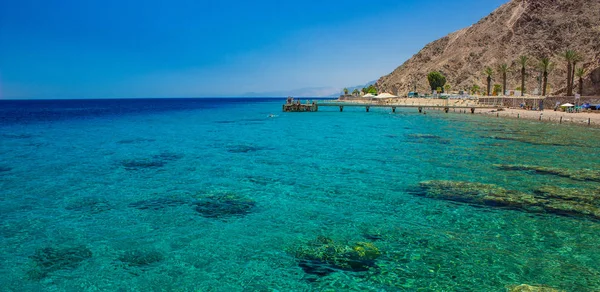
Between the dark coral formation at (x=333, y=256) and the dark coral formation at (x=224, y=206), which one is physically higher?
the dark coral formation at (x=224, y=206)

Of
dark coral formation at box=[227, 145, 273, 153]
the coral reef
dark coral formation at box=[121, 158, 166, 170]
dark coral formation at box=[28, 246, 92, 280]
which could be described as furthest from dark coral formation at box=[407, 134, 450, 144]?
dark coral formation at box=[28, 246, 92, 280]

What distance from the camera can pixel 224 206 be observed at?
13.9m

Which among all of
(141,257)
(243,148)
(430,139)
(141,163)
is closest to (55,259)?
(141,257)

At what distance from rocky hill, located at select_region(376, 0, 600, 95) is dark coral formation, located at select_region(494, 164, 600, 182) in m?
116

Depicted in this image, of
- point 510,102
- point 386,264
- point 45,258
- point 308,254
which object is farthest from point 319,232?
point 510,102

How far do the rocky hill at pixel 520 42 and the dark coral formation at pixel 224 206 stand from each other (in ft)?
Answer: 409

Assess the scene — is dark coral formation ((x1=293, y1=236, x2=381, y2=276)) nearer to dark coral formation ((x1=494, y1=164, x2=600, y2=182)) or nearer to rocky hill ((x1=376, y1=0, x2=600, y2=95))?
dark coral formation ((x1=494, y1=164, x2=600, y2=182))

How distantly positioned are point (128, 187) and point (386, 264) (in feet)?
41.8

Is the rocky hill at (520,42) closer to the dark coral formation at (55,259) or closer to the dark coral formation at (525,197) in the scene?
the dark coral formation at (525,197)

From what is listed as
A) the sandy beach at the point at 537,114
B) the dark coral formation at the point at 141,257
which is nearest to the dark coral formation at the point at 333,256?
the dark coral formation at the point at 141,257

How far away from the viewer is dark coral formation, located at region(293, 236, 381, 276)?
8781 millimetres

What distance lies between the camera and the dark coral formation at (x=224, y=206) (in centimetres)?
1303

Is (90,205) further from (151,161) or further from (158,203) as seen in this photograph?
(151,161)

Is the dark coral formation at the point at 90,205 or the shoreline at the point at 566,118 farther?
the shoreline at the point at 566,118
